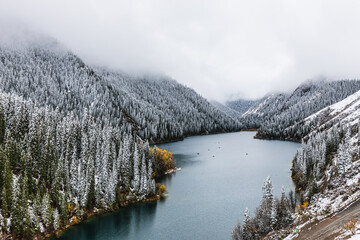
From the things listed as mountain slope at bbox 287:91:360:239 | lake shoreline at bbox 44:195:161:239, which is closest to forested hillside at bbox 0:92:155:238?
lake shoreline at bbox 44:195:161:239

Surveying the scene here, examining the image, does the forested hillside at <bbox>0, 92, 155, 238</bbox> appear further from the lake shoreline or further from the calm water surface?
the calm water surface

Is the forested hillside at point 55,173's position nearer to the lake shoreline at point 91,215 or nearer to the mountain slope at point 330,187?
the lake shoreline at point 91,215

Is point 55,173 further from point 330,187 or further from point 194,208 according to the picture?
point 330,187

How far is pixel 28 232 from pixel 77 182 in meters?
23.7

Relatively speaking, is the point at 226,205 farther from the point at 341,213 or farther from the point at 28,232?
the point at 28,232

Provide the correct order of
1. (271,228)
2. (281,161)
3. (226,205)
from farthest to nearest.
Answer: (281,161) → (226,205) → (271,228)

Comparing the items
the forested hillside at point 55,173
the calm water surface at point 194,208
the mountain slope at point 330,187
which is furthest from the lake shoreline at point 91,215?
the mountain slope at point 330,187

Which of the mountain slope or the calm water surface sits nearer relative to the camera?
the mountain slope

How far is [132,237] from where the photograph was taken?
6912cm

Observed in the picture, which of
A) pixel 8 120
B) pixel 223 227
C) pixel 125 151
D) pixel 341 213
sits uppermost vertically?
pixel 8 120

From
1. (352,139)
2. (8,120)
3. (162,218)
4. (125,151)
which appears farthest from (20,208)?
(352,139)

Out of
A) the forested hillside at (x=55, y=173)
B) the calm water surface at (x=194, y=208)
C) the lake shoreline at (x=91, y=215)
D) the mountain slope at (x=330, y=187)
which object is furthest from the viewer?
the calm water surface at (x=194, y=208)

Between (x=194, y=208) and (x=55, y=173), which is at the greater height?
(x=55, y=173)

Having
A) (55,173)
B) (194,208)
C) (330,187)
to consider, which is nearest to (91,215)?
(55,173)
